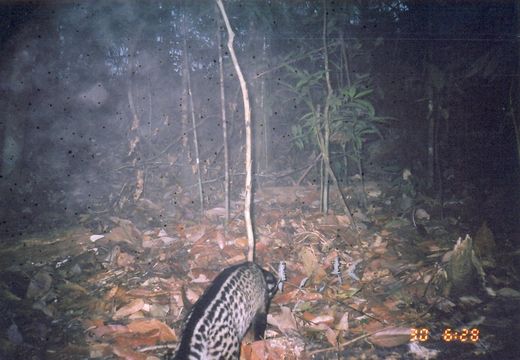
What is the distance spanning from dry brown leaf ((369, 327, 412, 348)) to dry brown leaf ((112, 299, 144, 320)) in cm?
203

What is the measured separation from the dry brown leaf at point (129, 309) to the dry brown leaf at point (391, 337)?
203 centimetres

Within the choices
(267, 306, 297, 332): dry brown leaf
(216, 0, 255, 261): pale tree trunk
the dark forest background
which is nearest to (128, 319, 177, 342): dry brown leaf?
(267, 306, 297, 332): dry brown leaf

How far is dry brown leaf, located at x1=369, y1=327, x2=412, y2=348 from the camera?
106 inches

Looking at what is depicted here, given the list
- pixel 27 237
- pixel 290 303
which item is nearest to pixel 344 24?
pixel 290 303

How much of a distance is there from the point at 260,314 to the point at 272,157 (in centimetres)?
428

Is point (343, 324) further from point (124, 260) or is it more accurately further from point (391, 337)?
point (124, 260)

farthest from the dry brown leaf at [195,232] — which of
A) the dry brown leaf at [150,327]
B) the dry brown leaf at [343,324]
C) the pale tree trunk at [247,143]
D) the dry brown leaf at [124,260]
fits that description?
the dry brown leaf at [343,324]

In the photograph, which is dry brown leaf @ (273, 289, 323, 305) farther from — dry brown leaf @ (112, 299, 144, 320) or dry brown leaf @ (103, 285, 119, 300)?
dry brown leaf @ (103, 285, 119, 300)

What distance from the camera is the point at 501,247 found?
3895mm

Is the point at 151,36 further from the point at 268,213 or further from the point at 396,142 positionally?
the point at 396,142

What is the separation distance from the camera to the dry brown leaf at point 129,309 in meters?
3.04

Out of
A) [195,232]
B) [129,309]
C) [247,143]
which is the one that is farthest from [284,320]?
[195,232]

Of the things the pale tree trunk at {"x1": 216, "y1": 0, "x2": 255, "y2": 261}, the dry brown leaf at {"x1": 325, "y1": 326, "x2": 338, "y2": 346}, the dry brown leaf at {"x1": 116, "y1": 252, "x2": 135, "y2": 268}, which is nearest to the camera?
the dry brown leaf at {"x1": 325, "y1": 326, "x2": 338, "y2": 346}

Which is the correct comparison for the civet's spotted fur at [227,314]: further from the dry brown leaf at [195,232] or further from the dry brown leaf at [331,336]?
the dry brown leaf at [195,232]
